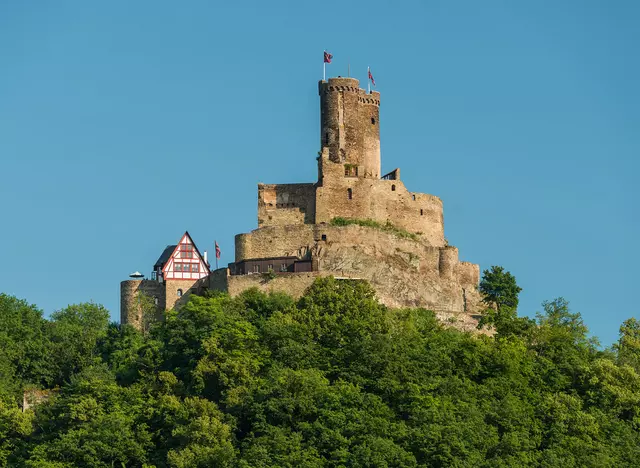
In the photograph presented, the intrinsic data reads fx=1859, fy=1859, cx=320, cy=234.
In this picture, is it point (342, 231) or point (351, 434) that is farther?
point (342, 231)

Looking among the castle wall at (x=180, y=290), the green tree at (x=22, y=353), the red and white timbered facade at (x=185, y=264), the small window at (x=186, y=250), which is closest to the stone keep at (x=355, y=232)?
the castle wall at (x=180, y=290)

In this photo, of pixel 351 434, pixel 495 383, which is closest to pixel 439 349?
pixel 495 383

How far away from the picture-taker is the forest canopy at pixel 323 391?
3061 inches

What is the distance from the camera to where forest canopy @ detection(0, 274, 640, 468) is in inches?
3061

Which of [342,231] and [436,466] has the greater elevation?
[342,231]

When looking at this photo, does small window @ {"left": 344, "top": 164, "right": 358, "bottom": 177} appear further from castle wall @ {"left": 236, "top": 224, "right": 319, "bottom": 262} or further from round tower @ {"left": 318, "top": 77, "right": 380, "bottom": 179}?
castle wall @ {"left": 236, "top": 224, "right": 319, "bottom": 262}

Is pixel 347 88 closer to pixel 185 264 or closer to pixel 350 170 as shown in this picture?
pixel 350 170

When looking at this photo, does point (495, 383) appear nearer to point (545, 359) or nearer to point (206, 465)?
point (545, 359)

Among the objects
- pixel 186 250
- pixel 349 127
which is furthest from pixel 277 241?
pixel 349 127

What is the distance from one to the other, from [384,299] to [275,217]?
317 inches

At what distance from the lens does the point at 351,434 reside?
3056 inches

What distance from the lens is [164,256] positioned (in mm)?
98438

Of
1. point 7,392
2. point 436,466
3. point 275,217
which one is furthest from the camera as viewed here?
point 275,217

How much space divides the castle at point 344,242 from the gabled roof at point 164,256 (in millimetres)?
79
